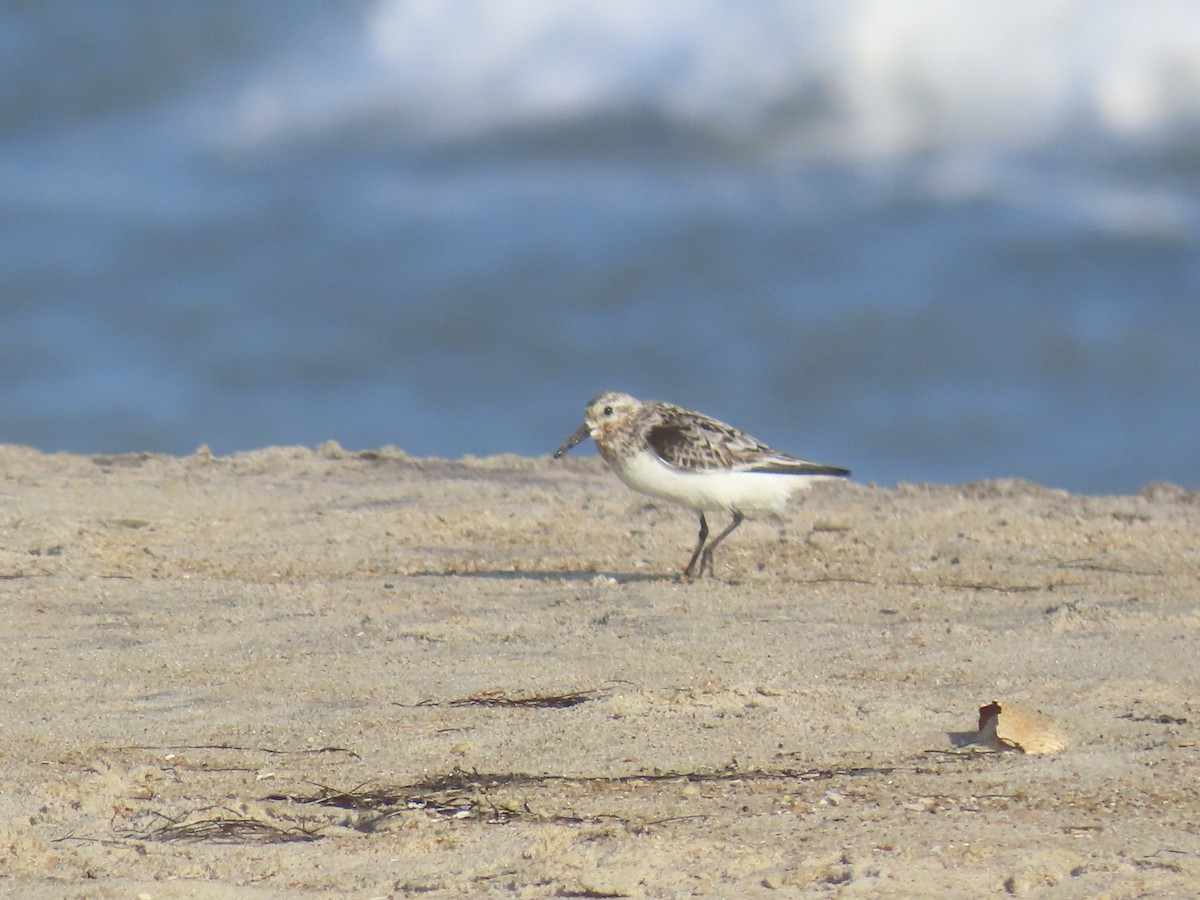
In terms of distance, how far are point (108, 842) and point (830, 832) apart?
4.70 ft

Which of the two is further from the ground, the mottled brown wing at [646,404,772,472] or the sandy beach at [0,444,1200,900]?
the mottled brown wing at [646,404,772,472]

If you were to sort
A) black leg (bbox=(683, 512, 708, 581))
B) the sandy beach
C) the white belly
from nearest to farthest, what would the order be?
1. the sandy beach
2. black leg (bbox=(683, 512, 708, 581))
3. the white belly

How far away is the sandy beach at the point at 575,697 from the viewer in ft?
11.4

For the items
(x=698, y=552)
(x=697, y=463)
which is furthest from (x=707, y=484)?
(x=698, y=552)

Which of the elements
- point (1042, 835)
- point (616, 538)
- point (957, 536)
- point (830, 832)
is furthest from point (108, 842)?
point (957, 536)

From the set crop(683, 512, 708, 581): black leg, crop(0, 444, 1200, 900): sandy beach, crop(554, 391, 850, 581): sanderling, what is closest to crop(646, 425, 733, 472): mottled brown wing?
crop(554, 391, 850, 581): sanderling

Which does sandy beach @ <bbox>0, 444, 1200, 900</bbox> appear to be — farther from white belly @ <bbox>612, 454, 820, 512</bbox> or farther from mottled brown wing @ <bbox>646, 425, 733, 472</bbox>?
mottled brown wing @ <bbox>646, 425, 733, 472</bbox>

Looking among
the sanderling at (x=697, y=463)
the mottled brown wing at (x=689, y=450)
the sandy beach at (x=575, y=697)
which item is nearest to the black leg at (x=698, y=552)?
the sanderling at (x=697, y=463)

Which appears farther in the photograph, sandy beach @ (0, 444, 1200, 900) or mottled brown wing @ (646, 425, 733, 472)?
mottled brown wing @ (646, 425, 733, 472)

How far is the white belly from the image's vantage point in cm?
699

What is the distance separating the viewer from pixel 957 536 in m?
7.38

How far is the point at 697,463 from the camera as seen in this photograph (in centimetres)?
699

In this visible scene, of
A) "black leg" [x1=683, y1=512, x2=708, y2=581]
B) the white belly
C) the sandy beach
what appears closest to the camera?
the sandy beach

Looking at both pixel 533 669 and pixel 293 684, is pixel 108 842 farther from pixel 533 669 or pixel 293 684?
pixel 533 669
